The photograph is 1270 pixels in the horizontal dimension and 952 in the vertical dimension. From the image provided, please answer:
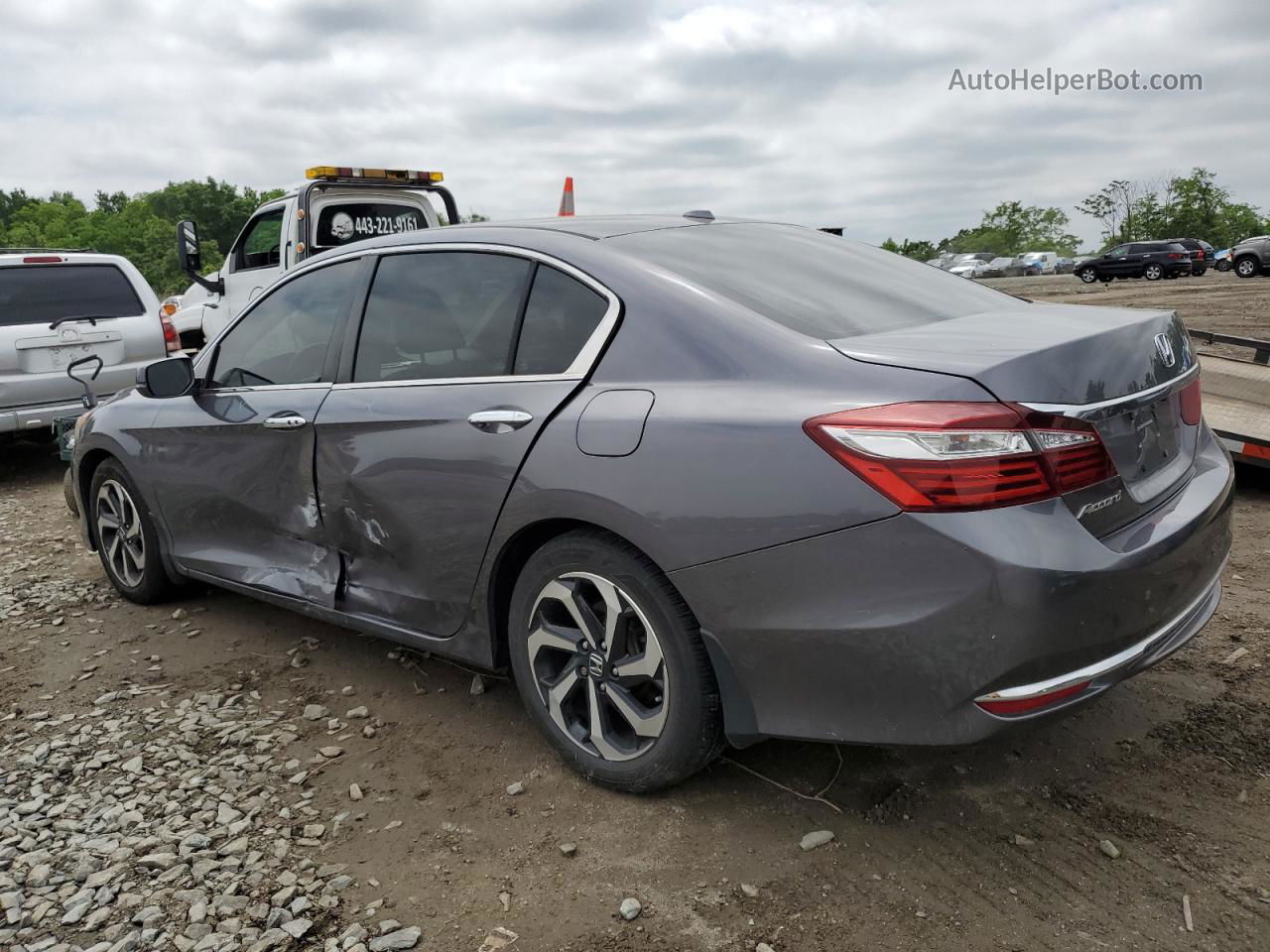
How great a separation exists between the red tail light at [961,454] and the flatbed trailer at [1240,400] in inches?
142

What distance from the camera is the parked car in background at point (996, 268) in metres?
53.2

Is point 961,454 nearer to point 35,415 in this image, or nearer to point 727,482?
point 727,482

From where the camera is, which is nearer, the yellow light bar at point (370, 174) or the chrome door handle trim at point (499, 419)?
the chrome door handle trim at point (499, 419)

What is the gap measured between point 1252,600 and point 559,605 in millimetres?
2932

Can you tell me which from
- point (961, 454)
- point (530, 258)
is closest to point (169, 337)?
point (530, 258)

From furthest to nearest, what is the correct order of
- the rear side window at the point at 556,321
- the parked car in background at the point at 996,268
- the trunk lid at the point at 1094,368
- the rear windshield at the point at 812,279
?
the parked car in background at the point at 996,268 → the rear side window at the point at 556,321 → the rear windshield at the point at 812,279 → the trunk lid at the point at 1094,368

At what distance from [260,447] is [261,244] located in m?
6.95

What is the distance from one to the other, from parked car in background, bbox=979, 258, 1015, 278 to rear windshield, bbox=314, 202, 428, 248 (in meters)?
47.4

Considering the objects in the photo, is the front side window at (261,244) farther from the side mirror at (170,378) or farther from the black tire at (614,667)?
the black tire at (614,667)

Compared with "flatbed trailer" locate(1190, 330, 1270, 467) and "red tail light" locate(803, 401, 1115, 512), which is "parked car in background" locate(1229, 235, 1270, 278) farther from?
"red tail light" locate(803, 401, 1115, 512)

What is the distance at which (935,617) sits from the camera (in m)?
2.14

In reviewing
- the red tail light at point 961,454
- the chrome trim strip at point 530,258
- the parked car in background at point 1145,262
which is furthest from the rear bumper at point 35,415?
the parked car in background at point 1145,262

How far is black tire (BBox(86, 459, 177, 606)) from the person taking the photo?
4.52 meters

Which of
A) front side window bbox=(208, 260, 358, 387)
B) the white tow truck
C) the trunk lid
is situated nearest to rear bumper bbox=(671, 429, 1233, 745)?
the trunk lid
